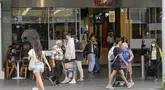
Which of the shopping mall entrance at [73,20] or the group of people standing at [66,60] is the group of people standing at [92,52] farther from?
the group of people standing at [66,60]

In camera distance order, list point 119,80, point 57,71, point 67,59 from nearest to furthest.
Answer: point 119,80, point 57,71, point 67,59

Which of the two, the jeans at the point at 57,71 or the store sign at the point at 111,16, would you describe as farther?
the store sign at the point at 111,16

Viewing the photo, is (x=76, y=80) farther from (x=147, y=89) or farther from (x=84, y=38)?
(x=84, y=38)

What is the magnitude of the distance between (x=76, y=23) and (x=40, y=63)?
8387 millimetres

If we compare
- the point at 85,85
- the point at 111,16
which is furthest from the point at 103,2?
the point at 85,85

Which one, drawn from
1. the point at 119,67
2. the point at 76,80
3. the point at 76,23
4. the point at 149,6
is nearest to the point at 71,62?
the point at 76,80

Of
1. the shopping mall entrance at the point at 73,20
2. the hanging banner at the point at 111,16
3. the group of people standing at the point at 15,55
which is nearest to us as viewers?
the group of people standing at the point at 15,55

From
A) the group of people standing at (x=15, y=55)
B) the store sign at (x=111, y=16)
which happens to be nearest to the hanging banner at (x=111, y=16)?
the store sign at (x=111, y=16)

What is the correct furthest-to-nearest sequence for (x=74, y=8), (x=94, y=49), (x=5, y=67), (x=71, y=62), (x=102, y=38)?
(x=102, y=38) → (x=74, y=8) → (x=94, y=49) → (x=5, y=67) → (x=71, y=62)

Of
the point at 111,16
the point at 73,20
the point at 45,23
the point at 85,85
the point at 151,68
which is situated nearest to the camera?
the point at 85,85

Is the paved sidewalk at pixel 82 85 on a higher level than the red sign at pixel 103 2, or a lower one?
lower

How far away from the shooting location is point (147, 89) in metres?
13.1

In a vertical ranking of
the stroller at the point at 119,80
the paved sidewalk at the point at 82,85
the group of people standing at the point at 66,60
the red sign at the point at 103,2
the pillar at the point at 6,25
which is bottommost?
the paved sidewalk at the point at 82,85

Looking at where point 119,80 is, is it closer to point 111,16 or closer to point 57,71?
point 57,71
